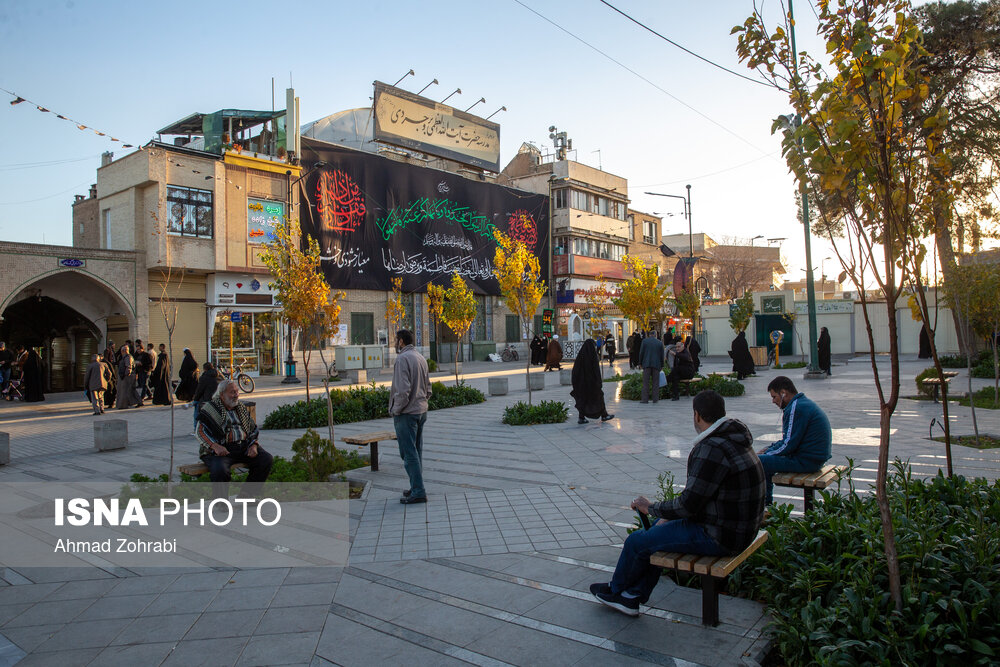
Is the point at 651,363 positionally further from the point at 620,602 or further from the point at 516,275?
the point at 620,602

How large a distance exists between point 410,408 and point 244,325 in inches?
882

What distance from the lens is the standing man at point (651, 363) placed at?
14.6 m

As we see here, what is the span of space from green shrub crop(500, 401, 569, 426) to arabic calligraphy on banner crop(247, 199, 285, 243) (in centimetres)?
1768

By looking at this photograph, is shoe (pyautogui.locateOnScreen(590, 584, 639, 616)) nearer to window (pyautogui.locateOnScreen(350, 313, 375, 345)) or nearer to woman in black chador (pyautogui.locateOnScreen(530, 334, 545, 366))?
window (pyautogui.locateOnScreen(350, 313, 375, 345))

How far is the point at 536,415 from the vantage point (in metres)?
12.2

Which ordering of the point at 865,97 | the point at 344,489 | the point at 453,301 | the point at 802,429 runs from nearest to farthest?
the point at 865,97
the point at 802,429
the point at 344,489
the point at 453,301

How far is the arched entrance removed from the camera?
22.9 m

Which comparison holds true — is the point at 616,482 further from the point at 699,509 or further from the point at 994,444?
the point at 994,444

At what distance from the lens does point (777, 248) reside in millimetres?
79875

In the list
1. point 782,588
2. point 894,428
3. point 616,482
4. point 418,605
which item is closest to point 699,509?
point 782,588

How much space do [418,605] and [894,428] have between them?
29.6 ft

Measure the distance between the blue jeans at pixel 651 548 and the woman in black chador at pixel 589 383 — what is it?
7605 mm

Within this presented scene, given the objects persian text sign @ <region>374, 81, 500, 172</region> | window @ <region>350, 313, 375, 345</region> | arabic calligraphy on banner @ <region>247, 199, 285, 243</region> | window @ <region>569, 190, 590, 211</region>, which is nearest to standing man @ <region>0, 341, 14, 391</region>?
arabic calligraphy on banner @ <region>247, 199, 285, 243</region>

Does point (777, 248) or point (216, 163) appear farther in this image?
point (777, 248)
